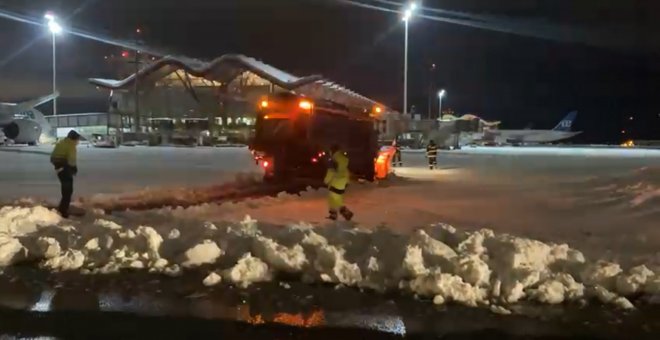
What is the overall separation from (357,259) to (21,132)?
58782mm

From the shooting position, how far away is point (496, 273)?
844 cm

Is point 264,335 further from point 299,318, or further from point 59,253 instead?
point 59,253

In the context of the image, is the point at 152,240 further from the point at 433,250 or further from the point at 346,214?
the point at 346,214

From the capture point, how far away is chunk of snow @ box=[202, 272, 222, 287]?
869cm

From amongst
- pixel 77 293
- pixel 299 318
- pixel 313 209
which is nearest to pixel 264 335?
pixel 299 318

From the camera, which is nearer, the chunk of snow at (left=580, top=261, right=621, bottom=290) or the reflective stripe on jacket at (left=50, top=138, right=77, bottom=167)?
the chunk of snow at (left=580, top=261, right=621, bottom=290)

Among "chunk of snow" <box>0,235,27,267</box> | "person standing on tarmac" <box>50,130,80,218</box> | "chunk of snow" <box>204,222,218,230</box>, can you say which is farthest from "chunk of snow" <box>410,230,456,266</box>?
"person standing on tarmac" <box>50,130,80,218</box>

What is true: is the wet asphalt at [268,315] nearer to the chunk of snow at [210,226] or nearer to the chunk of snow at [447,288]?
the chunk of snow at [447,288]

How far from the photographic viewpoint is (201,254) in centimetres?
969

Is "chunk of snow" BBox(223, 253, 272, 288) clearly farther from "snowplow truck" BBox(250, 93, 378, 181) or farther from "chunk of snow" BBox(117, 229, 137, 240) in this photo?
"snowplow truck" BBox(250, 93, 378, 181)

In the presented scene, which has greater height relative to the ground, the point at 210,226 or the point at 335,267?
the point at 210,226

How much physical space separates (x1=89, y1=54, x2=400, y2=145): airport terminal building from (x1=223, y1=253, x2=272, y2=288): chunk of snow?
61.4 metres

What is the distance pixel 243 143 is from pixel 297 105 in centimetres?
4549

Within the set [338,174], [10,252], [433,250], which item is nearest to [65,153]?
[10,252]
